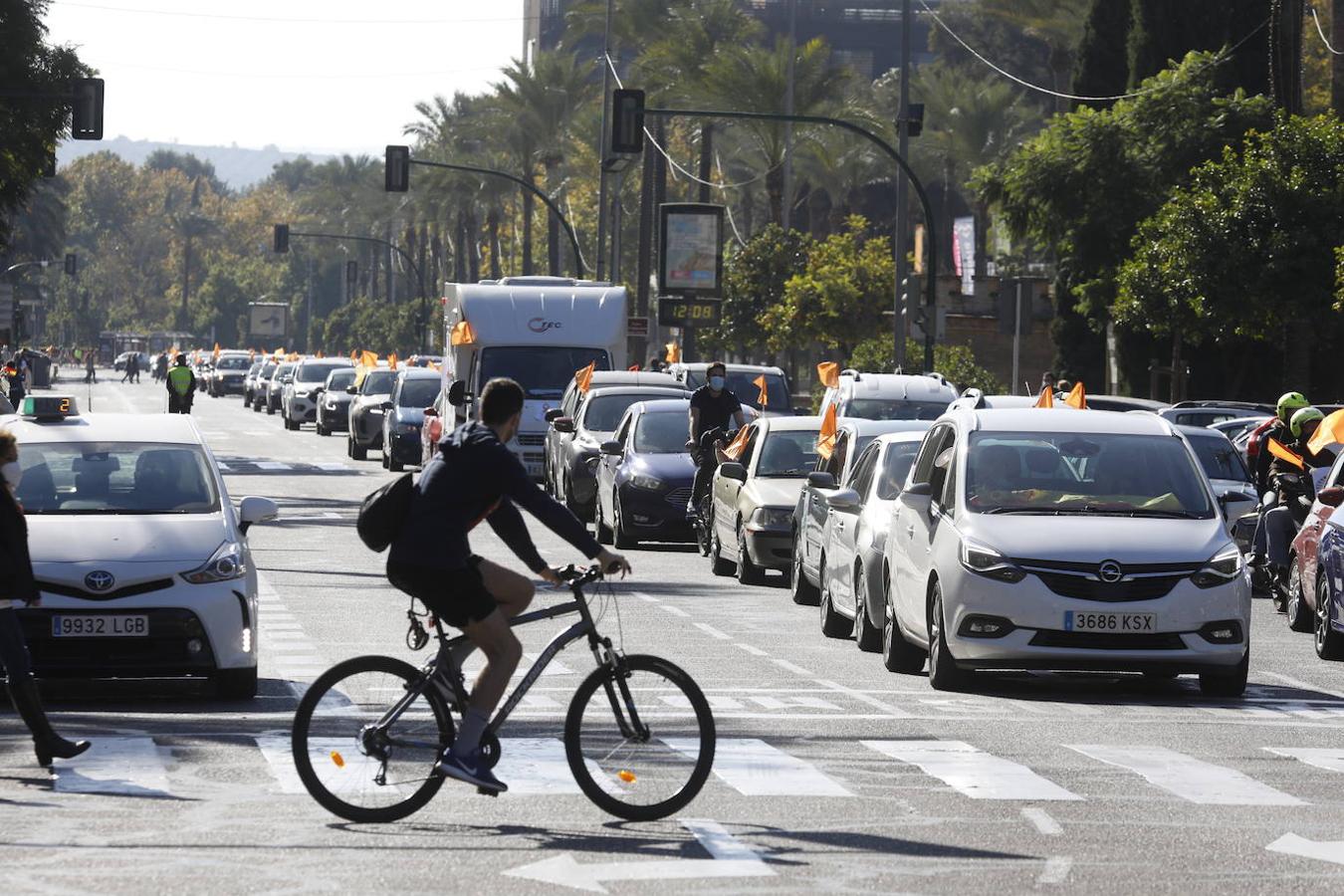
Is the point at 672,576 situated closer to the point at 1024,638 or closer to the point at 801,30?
the point at 1024,638

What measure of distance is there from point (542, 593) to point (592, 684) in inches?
457

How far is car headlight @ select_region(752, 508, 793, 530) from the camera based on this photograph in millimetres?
22844

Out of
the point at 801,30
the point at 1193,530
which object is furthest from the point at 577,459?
the point at 801,30

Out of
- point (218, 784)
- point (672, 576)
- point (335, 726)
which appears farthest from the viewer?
point (672, 576)

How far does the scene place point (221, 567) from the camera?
13.6 meters

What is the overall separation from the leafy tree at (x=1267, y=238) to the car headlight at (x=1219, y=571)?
961 inches

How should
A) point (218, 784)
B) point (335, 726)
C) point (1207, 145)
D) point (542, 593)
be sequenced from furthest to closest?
1. point (1207, 145)
2. point (542, 593)
3. point (218, 784)
4. point (335, 726)

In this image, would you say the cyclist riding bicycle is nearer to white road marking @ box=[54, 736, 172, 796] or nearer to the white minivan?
white road marking @ box=[54, 736, 172, 796]

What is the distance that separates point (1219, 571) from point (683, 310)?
51.7 metres

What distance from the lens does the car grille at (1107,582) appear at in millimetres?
14289

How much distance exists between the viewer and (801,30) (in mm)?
141375

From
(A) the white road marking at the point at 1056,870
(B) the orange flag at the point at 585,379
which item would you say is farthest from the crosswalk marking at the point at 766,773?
(B) the orange flag at the point at 585,379

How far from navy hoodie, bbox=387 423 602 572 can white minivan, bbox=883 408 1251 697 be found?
5.32 m

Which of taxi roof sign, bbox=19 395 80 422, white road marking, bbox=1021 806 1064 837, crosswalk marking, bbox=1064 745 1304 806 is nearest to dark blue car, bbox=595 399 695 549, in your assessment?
taxi roof sign, bbox=19 395 80 422
